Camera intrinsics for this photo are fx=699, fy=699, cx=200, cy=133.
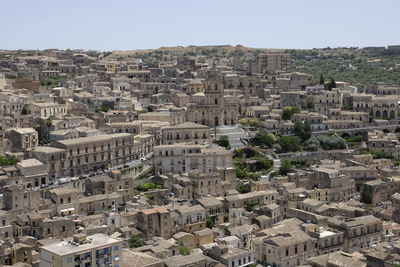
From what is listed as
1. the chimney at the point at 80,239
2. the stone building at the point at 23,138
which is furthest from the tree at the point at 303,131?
the chimney at the point at 80,239

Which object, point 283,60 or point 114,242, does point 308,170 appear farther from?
point 283,60

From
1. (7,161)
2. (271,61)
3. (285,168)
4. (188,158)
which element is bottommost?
(285,168)

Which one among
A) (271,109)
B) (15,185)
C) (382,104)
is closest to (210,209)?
(15,185)

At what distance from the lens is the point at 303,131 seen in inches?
2349

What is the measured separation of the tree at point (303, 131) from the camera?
5962cm

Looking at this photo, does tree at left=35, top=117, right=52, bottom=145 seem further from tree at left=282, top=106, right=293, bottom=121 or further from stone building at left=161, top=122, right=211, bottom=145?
tree at left=282, top=106, right=293, bottom=121

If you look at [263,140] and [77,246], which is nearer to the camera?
[77,246]

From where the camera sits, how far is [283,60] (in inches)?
3743

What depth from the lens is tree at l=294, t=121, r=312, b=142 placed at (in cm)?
5962

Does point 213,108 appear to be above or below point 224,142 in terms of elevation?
above

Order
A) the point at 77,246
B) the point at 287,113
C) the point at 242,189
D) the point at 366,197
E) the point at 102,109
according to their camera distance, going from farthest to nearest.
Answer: the point at 287,113 < the point at 102,109 < the point at 366,197 < the point at 242,189 < the point at 77,246

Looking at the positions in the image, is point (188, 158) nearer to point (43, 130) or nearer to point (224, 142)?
point (224, 142)

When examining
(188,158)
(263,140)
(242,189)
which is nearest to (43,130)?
(188,158)

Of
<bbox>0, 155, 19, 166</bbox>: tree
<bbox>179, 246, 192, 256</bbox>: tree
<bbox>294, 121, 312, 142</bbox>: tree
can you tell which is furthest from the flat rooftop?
<bbox>294, 121, 312, 142</bbox>: tree
